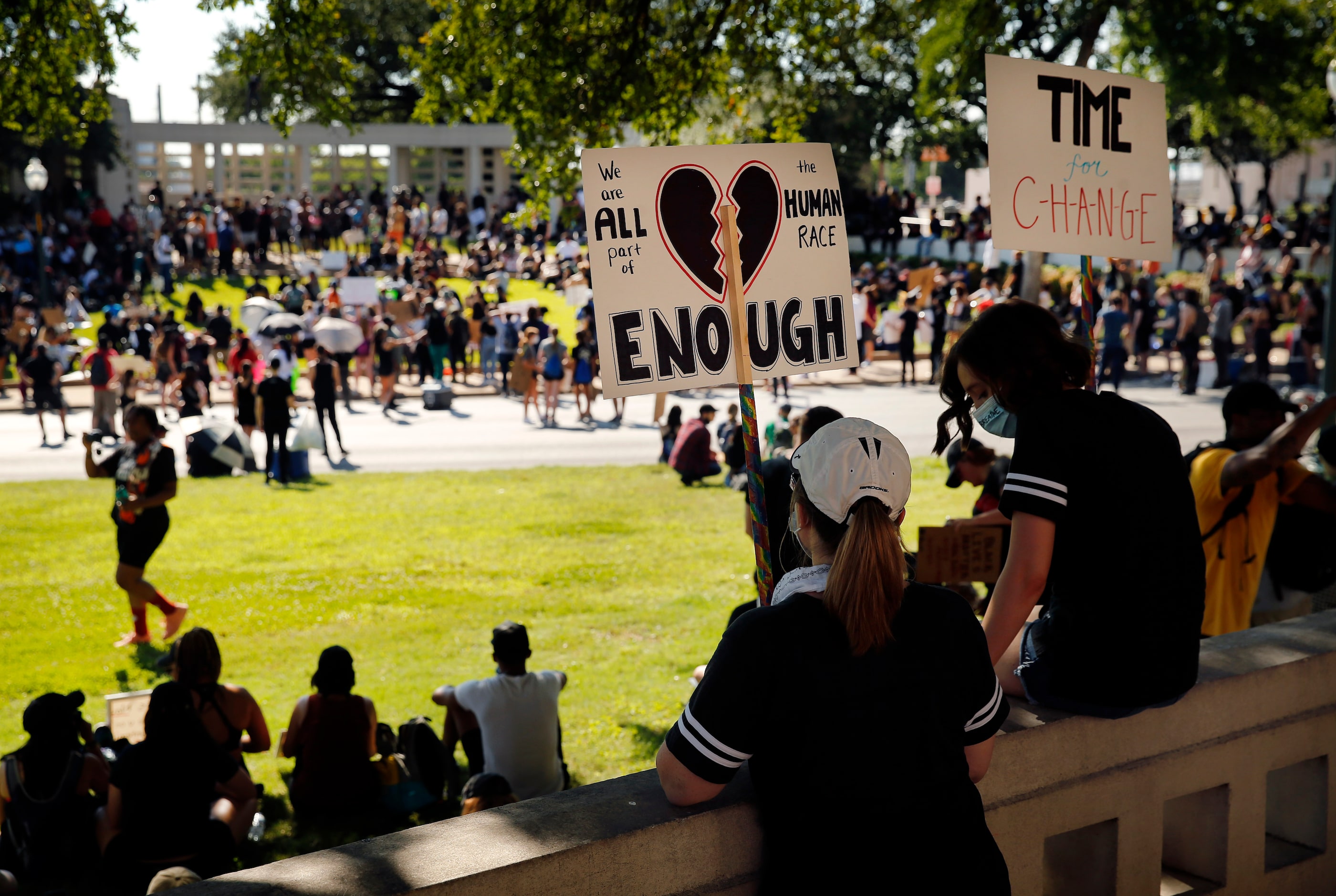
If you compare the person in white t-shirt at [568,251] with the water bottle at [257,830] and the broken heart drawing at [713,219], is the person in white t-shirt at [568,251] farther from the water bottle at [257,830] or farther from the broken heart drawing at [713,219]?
the broken heart drawing at [713,219]

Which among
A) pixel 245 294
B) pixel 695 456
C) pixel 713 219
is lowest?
pixel 695 456

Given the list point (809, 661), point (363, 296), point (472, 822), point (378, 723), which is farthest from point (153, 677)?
point (363, 296)

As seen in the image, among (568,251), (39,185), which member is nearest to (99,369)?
(39,185)

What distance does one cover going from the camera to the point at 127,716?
6539 millimetres

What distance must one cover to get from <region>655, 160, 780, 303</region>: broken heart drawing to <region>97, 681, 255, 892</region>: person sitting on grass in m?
2.76

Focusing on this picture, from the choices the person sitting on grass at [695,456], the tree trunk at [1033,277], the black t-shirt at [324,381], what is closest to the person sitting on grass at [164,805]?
the person sitting on grass at [695,456]

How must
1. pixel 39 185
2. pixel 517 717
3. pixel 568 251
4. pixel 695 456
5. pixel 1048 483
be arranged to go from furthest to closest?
pixel 568 251, pixel 39 185, pixel 695 456, pixel 517 717, pixel 1048 483

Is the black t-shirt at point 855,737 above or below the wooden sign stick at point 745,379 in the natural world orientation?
below

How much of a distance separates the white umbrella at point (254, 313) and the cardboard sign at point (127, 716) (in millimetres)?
23070

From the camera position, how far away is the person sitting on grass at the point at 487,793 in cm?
514

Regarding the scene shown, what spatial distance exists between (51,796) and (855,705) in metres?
4.53

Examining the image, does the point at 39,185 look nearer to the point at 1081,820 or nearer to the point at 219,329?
the point at 219,329

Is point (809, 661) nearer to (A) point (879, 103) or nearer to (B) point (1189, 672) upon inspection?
(B) point (1189, 672)

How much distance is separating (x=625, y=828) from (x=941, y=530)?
12.3 feet
